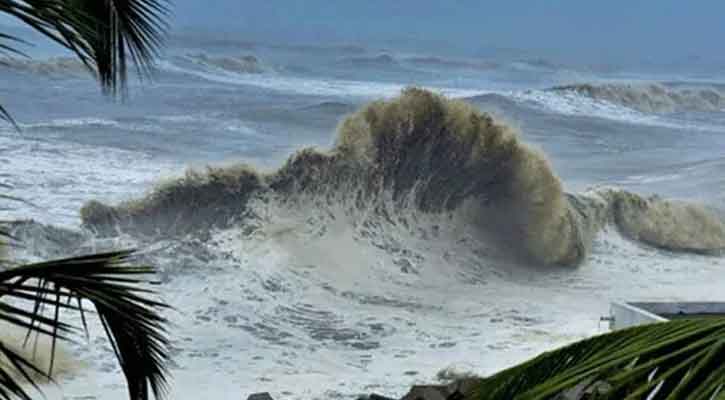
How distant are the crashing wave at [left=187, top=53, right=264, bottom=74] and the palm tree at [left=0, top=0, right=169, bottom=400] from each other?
48.2m

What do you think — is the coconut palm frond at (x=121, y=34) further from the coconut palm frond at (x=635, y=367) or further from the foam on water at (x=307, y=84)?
the foam on water at (x=307, y=84)

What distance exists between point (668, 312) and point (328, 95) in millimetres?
35480

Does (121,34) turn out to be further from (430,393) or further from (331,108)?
(331,108)

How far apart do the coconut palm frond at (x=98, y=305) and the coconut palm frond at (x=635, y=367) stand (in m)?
0.76

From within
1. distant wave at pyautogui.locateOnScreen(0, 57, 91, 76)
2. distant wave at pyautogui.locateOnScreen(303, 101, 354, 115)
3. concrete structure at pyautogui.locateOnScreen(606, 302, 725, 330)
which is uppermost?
distant wave at pyautogui.locateOnScreen(0, 57, 91, 76)

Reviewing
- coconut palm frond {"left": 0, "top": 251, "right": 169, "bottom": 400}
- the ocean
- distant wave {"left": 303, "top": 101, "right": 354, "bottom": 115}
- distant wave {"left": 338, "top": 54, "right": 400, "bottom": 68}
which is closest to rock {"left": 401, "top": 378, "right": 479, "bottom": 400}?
the ocean

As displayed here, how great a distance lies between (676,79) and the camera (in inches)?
2311

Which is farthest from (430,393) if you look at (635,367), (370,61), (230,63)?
(370,61)

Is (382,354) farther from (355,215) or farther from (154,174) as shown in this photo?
(154,174)

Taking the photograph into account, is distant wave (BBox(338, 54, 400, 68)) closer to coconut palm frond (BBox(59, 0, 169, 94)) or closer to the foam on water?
the foam on water

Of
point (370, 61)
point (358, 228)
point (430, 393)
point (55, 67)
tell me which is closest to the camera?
point (430, 393)

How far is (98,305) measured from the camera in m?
2.12

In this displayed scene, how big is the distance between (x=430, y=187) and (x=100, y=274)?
2066 cm

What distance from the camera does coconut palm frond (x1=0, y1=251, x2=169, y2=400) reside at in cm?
195
